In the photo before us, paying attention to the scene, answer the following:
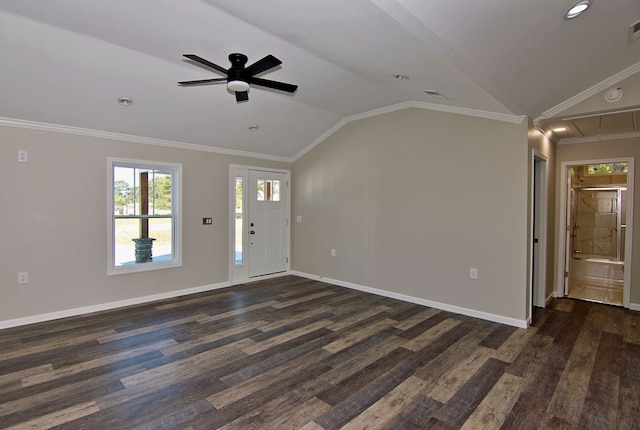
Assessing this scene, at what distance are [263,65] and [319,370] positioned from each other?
8.48ft

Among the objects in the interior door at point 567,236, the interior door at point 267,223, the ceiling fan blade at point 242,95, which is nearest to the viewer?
the ceiling fan blade at point 242,95

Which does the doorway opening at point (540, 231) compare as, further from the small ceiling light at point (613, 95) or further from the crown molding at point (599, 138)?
the small ceiling light at point (613, 95)

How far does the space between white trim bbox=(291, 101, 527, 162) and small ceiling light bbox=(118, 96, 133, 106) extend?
3.09 meters

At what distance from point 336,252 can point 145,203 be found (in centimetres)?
313

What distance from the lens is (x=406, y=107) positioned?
15.7 feet

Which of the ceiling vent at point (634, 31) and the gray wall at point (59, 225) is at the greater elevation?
the ceiling vent at point (634, 31)

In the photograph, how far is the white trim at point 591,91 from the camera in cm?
341

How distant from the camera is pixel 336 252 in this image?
231 inches

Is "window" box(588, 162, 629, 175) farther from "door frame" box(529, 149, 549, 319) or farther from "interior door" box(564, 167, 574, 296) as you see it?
"door frame" box(529, 149, 549, 319)

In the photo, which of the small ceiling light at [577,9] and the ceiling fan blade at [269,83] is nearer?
the small ceiling light at [577,9]

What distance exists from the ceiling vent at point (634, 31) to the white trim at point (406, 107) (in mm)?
1094

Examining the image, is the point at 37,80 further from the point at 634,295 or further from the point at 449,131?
the point at 634,295

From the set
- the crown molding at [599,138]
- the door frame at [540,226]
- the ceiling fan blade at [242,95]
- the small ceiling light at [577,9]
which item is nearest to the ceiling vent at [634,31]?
the small ceiling light at [577,9]

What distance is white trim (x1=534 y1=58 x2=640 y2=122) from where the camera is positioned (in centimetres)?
341
